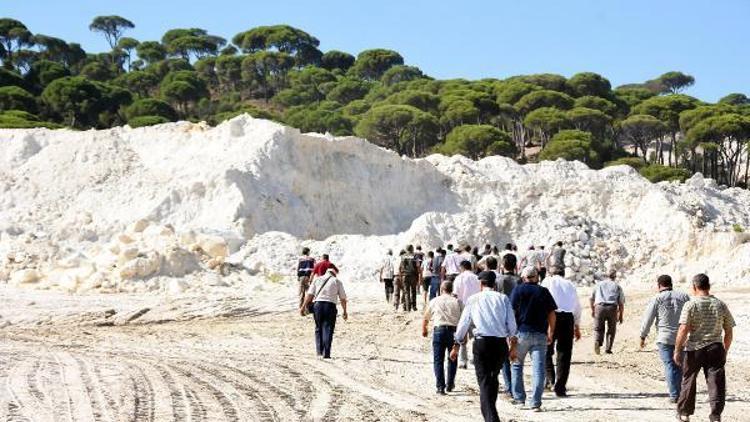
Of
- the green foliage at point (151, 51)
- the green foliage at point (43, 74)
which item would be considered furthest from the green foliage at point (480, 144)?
the green foliage at point (151, 51)

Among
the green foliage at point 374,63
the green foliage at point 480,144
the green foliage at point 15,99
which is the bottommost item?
the green foliage at point 480,144

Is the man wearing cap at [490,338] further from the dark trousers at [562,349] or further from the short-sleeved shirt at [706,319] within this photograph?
the dark trousers at [562,349]

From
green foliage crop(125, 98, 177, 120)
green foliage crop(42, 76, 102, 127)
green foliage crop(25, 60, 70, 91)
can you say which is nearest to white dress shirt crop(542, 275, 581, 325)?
green foliage crop(42, 76, 102, 127)

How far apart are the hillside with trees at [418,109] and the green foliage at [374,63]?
17.9 ft

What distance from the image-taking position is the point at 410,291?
2169 centimetres

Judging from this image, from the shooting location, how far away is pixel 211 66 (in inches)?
3873

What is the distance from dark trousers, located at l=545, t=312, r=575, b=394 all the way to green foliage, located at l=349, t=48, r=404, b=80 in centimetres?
9283

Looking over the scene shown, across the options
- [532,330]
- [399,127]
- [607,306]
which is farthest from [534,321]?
[399,127]

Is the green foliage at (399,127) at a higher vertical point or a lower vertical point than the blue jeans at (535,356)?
higher

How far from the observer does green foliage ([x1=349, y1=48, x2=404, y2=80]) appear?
103 meters

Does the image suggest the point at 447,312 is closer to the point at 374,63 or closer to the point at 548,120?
the point at 548,120

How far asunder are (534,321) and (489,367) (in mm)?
1361

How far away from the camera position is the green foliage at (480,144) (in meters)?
55.9

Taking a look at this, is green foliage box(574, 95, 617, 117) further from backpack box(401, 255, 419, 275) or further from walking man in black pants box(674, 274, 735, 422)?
walking man in black pants box(674, 274, 735, 422)
